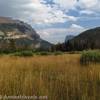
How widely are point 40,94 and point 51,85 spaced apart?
77cm

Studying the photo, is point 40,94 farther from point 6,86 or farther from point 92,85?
point 92,85

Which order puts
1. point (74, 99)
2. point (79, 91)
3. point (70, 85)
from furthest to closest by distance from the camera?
point (70, 85) → point (79, 91) → point (74, 99)

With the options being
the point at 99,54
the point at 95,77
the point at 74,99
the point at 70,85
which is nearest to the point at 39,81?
the point at 70,85

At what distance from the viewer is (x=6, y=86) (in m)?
5.52

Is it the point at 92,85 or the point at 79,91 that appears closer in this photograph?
the point at 79,91

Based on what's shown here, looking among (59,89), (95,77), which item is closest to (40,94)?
(59,89)

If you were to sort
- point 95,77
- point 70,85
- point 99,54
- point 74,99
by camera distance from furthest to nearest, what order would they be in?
point 99,54 < point 95,77 < point 70,85 < point 74,99

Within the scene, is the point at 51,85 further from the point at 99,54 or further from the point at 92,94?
the point at 99,54

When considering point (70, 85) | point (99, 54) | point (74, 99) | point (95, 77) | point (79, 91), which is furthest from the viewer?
point (99, 54)

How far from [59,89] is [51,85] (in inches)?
12.7

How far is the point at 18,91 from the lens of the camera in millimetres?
5324

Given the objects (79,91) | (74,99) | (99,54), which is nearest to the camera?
(74,99)

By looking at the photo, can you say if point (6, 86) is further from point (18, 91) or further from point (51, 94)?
point (51, 94)

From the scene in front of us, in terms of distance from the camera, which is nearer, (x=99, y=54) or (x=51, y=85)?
(x=51, y=85)
